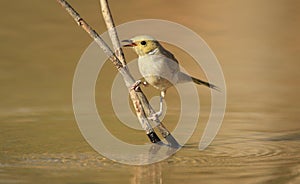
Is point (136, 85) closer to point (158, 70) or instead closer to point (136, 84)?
point (136, 84)

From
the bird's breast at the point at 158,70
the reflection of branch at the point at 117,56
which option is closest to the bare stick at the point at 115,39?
the reflection of branch at the point at 117,56

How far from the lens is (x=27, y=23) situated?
954 cm

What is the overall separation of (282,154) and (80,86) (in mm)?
2603

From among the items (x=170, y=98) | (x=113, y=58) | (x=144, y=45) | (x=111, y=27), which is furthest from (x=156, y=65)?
(x=170, y=98)

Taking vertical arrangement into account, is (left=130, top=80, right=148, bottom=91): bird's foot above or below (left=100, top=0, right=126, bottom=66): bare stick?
below

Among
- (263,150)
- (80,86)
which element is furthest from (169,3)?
(263,150)

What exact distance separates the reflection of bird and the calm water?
1.54 ft

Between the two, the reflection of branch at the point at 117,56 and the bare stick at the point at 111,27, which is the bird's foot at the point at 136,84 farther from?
the bare stick at the point at 111,27

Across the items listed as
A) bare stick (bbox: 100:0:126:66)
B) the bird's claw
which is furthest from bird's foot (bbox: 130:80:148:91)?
bare stick (bbox: 100:0:126:66)

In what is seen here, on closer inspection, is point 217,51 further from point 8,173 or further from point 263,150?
point 8,173

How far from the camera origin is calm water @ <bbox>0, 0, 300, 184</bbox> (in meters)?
4.78

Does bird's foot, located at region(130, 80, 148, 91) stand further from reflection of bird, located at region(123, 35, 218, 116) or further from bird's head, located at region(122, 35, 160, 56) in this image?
bird's head, located at region(122, 35, 160, 56)

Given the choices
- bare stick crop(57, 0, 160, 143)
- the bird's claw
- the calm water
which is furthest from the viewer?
bare stick crop(57, 0, 160, 143)

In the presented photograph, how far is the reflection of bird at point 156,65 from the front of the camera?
511 centimetres
